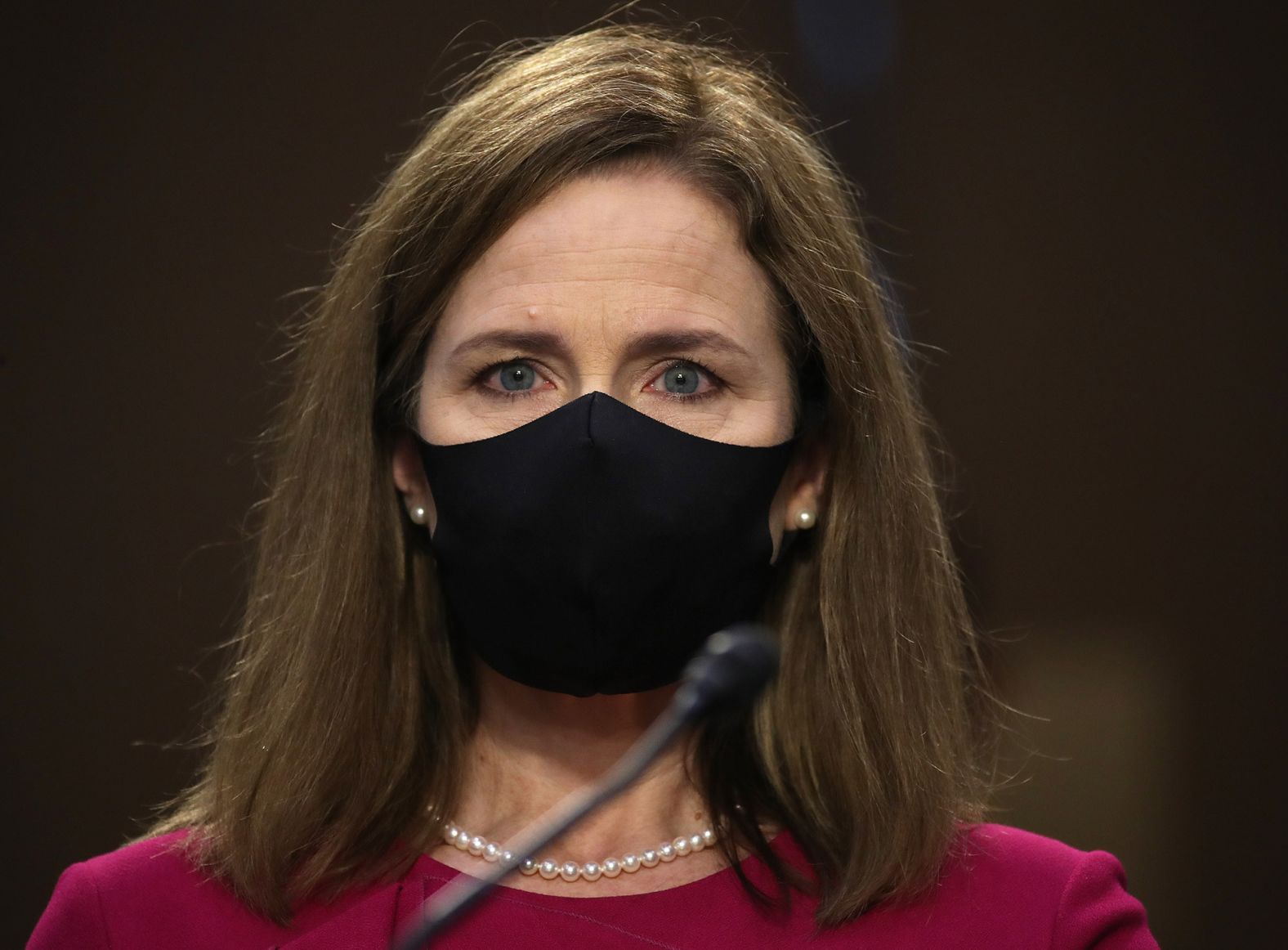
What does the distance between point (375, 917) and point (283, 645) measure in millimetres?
392

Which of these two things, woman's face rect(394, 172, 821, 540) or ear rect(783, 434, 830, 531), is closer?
woman's face rect(394, 172, 821, 540)

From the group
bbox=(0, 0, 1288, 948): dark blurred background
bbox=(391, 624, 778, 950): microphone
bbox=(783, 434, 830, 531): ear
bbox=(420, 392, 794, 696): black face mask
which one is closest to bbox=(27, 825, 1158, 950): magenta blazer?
bbox=(420, 392, 794, 696): black face mask

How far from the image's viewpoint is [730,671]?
0.93 m

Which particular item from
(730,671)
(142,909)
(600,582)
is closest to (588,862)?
(600,582)

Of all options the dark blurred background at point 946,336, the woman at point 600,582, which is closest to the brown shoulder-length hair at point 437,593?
the woman at point 600,582

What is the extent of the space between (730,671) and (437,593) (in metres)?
1.06

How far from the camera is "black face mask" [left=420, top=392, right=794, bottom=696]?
1621 millimetres

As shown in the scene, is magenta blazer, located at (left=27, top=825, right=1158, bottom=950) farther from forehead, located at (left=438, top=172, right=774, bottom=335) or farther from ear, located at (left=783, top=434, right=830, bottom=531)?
forehead, located at (left=438, top=172, right=774, bottom=335)

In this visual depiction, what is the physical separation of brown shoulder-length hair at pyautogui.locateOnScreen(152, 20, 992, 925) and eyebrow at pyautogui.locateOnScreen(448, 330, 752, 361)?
0.38 ft

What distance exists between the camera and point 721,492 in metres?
1.68

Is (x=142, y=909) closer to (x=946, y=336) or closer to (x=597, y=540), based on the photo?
(x=597, y=540)

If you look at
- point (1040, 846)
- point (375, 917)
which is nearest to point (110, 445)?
point (375, 917)

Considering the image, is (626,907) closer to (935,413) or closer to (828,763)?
(828,763)

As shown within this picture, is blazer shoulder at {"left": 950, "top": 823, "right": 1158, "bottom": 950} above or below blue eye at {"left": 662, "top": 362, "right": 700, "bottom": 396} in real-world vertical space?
below
